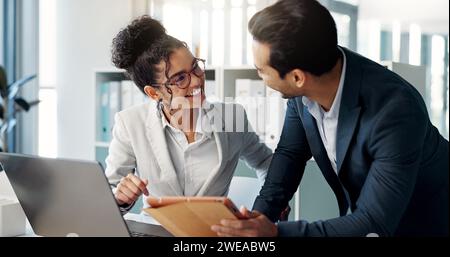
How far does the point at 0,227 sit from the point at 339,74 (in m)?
0.78

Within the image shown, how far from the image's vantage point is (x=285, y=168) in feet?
4.09

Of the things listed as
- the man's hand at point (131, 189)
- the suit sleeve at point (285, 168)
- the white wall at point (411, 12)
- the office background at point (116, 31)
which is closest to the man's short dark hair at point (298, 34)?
the suit sleeve at point (285, 168)

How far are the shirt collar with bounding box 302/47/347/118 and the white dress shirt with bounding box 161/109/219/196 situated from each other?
16.3 inches

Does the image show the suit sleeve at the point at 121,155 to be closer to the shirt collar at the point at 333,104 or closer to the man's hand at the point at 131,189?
the man's hand at the point at 131,189

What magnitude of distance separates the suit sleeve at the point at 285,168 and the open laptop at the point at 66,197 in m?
0.25

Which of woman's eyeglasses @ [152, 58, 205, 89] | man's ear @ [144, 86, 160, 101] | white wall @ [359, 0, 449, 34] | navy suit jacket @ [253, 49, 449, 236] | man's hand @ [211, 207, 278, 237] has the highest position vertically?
white wall @ [359, 0, 449, 34]

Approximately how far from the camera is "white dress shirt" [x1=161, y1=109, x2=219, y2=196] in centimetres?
148

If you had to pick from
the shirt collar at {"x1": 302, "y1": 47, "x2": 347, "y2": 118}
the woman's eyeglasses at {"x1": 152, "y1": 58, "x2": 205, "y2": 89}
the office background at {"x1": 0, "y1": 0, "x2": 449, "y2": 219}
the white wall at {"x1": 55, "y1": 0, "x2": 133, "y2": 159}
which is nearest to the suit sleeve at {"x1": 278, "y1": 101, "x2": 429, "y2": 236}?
the shirt collar at {"x1": 302, "y1": 47, "x2": 347, "y2": 118}

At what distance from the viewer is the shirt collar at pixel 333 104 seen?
1029mm

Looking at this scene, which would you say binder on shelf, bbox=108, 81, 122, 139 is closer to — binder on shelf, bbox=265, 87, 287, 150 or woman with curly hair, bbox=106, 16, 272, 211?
binder on shelf, bbox=265, 87, 287, 150

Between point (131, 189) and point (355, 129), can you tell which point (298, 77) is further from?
point (131, 189)

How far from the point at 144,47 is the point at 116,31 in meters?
1.09
